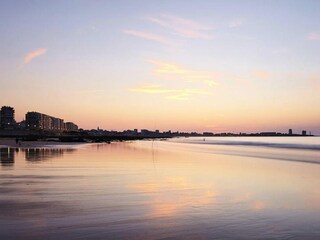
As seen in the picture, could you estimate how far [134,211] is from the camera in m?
11.5

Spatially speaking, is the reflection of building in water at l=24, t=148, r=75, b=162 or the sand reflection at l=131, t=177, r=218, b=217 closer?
the sand reflection at l=131, t=177, r=218, b=217

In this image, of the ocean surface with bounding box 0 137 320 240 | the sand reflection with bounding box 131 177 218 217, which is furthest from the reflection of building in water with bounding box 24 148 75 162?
the sand reflection with bounding box 131 177 218 217

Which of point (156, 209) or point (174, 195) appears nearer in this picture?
point (156, 209)

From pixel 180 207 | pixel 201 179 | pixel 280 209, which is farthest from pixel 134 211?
pixel 201 179

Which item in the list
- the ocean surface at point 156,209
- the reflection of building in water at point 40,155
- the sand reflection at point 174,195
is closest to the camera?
the ocean surface at point 156,209

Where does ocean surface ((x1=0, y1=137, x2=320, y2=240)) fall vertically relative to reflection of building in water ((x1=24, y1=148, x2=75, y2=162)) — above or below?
below

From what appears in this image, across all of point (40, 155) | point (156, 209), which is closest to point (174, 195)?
point (156, 209)

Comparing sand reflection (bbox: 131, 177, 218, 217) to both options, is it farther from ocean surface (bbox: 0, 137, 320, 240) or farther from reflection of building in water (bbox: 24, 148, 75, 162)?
reflection of building in water (bbox: 24, 148, 75, 162)

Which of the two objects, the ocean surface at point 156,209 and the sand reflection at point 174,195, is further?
the sand reflection at point 174,195

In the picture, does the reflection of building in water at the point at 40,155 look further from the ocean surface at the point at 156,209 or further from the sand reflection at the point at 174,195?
the sand reflection at the point at 174,195

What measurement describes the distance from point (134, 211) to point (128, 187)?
5367mm

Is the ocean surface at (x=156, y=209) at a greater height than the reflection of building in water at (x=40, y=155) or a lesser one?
lesser

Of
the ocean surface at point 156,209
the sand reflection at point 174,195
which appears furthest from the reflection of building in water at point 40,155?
the sand reflection at point 174,195

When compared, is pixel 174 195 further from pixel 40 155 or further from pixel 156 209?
pixel 40 155
